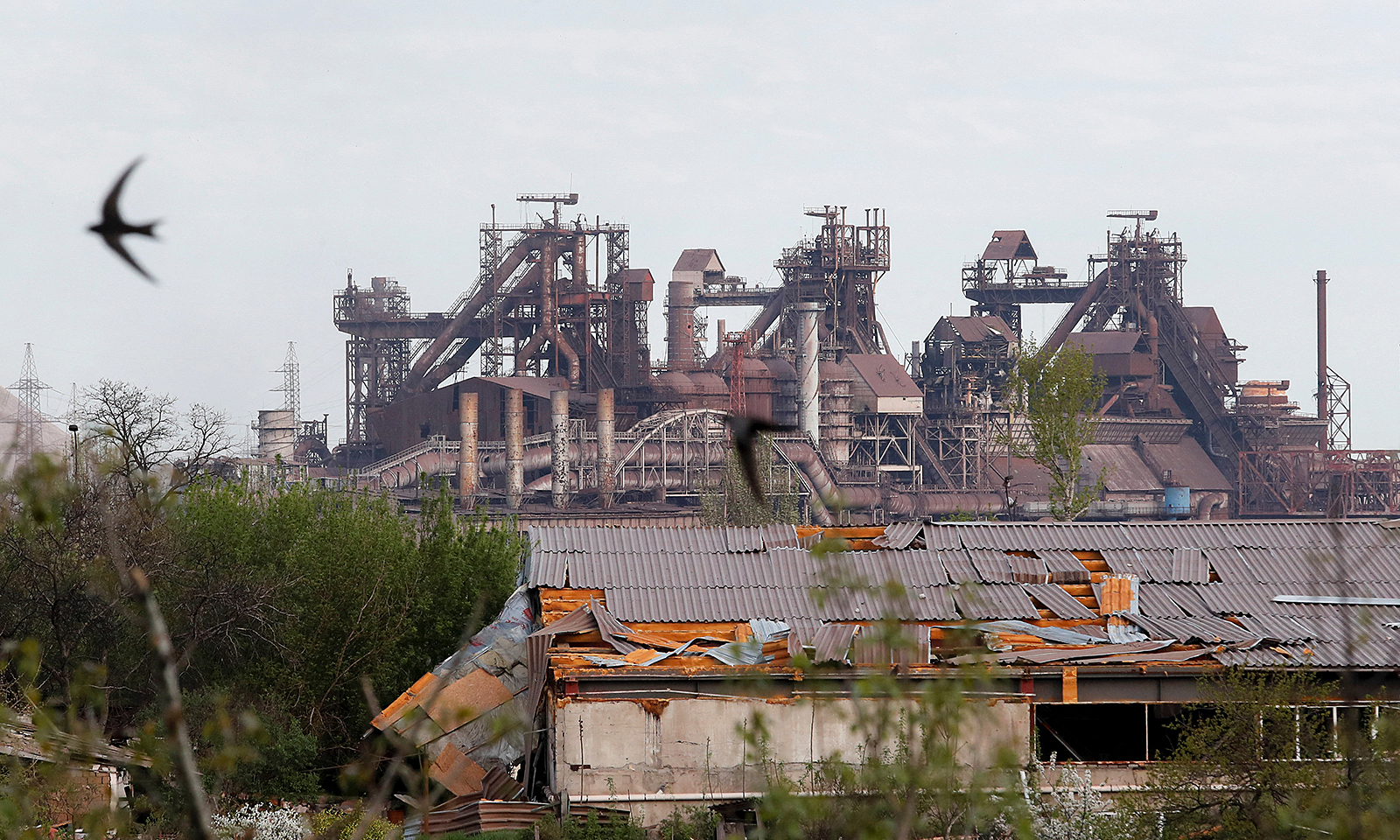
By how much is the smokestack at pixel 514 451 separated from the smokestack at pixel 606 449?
127 inches

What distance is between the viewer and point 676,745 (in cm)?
1209

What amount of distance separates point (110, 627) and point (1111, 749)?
12290 millimetres

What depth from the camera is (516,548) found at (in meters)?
22.2

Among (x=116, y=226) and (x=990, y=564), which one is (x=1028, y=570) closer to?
(x=990, y=564)

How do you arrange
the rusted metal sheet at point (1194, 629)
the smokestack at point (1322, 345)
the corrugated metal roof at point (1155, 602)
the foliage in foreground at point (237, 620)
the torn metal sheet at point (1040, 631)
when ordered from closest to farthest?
the rusted metal sheet at point (1194, 629) → the torn metal sheet at point (1040, 631) → the corrugated metal roof at point (1155, 602) → the foliage in foreground at point (237, 620) → the smokestack at point (1322, 345)

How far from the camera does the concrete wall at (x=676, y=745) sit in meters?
12.0

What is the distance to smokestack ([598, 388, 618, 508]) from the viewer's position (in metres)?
53.2

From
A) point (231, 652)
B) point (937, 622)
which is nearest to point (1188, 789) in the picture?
point (937, 622)

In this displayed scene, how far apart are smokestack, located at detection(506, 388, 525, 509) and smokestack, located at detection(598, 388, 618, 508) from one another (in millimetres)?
3230

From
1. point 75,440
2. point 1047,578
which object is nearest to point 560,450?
point 75,440

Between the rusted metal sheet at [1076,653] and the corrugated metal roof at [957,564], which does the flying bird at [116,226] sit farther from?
the corrugated metal roof at [957,564]

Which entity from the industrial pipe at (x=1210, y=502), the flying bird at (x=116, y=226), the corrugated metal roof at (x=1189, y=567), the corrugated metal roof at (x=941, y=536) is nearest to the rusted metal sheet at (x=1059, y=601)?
the corrugated metal roof at (x=941, y=536)

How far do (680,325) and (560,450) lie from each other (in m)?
9.67

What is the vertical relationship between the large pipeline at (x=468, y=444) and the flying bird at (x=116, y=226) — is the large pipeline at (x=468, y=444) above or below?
below
